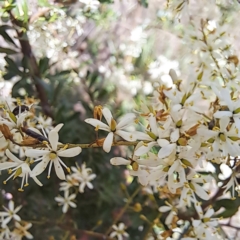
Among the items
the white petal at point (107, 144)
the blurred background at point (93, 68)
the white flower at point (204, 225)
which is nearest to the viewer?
the white petal at point (107, 144)

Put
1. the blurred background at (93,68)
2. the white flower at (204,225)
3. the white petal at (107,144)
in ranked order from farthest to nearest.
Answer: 1. the blurred background at (93,68)
2. the white flower at (204,225)
3. the white petal at (107,144)

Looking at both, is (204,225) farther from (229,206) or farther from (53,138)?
(53,138)

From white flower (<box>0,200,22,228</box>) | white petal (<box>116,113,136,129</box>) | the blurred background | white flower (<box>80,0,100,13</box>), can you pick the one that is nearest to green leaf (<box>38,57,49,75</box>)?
the blurred background

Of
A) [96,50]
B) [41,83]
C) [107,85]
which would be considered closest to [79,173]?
[41,83]

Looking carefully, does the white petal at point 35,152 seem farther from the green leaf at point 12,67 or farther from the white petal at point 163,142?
the green leaf at point 12,67

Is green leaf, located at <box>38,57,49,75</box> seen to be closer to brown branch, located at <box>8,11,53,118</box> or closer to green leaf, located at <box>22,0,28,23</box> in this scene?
brown branch, located at <box>8,11,53,118</box>

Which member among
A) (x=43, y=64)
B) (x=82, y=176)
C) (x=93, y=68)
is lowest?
(x=93, y=68)

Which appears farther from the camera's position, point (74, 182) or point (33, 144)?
point (74, 182)

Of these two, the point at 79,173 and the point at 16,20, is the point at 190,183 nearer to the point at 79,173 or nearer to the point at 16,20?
the point at 79,173

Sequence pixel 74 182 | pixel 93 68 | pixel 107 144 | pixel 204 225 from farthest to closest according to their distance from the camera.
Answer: pixel 93 68, pixel 74 182, pixel 204 225, pixel 107 144

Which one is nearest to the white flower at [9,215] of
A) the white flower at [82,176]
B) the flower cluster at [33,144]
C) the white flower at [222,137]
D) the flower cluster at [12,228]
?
the flower cluster at [12,228]

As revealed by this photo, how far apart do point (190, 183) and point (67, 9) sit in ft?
1.26

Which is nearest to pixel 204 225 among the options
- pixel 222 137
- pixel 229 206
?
pixel 229 206

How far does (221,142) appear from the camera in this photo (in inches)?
15.8
